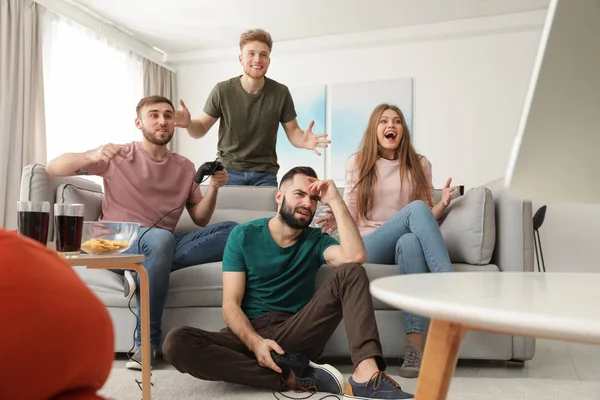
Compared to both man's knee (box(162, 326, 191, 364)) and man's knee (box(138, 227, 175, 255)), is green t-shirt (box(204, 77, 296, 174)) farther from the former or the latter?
man's knee (box(162, 326, 191, 364))

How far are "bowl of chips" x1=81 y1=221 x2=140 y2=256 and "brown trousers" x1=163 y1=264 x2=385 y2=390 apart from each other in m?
0.42

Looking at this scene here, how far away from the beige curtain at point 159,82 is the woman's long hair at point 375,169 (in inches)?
170

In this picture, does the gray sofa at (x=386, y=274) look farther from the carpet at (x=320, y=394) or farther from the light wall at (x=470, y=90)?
the light wall at (x=470, y=90)

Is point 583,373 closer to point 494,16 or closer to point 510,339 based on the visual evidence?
point 510,339

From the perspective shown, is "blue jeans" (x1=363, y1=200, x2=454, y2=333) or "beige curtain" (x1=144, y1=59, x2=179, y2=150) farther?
"beige curtain" (x1=144, y1=59, x2=179, y2=150)

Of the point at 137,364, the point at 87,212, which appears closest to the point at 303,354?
the point at 137,364

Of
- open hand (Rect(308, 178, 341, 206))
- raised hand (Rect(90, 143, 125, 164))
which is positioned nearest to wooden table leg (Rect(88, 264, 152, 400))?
open hand (Rect(308, 178, 341, 206))

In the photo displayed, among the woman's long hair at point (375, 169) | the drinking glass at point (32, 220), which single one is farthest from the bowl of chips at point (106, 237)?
the woman's long hair at point (375, 169)

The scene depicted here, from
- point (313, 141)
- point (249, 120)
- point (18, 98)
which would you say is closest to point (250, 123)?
point (249, 120)

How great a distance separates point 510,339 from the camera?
90.6 inches

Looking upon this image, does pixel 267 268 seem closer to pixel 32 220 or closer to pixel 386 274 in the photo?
pixel 386 274

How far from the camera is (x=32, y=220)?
1.37 m

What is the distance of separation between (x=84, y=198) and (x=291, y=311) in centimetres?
118

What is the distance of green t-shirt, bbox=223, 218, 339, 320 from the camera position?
203 centimetres
